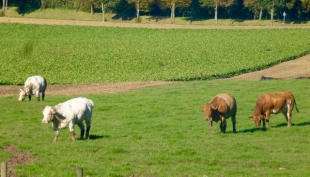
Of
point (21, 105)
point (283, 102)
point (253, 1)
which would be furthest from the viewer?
point (253, 1)

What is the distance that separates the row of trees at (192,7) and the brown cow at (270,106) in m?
94.8

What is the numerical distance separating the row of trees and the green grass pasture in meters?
24.2

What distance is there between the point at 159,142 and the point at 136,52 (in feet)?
172

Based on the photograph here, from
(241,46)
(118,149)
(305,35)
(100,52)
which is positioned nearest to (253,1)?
(305,35)

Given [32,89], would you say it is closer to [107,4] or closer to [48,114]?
[48,114]

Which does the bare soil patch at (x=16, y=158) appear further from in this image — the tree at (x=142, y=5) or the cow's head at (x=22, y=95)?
the tree at (x=142, y=5)

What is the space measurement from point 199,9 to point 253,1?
11259 millimetres

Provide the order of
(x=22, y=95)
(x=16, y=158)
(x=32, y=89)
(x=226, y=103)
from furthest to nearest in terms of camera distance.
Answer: (x=32, y=89)
(x=22, y=95)
(x=226, y=103)
(x=16, y=158)

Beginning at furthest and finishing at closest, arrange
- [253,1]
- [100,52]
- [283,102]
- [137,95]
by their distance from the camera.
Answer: [253,1] → [100,52] → [137,95] → [283,102]

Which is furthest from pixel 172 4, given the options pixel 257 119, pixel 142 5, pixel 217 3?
pixel 257 119

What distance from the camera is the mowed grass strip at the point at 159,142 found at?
67.4 ft

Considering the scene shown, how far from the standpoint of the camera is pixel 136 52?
77.4 metres

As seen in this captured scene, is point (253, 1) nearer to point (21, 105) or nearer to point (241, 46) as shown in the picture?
point (241, 46)

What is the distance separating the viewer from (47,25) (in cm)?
10381
